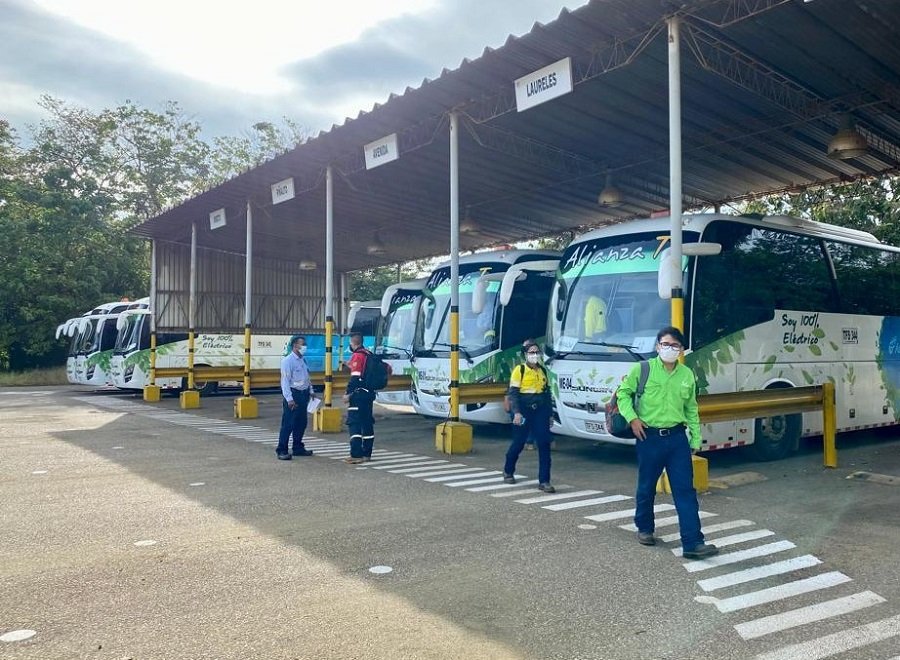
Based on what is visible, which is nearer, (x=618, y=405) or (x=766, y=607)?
(x=766, y=607)

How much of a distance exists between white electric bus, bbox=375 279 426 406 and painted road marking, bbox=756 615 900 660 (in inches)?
492

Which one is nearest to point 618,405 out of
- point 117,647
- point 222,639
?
point 222,639

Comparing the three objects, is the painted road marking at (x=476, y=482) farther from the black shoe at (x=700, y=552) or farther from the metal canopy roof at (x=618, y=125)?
the metal canopy roof at (x=618, y=125)

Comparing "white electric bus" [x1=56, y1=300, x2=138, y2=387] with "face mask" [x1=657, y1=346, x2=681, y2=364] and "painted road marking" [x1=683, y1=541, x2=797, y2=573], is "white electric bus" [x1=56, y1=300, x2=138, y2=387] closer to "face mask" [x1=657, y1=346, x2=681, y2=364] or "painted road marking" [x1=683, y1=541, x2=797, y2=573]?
"face mask" [x1=657, y1=346, x2=681, y2=364]

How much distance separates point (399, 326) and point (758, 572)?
40.1 feet

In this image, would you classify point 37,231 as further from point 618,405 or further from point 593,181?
point 618,405

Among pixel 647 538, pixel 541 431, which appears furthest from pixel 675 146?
pixel 647 538

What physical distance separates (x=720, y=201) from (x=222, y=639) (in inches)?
639

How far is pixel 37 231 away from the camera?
3344cm

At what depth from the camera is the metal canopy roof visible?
936 cm

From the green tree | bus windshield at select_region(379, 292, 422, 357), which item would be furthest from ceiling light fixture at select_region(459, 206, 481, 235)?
the green tree

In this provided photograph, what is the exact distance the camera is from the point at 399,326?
A: 17.0 meters

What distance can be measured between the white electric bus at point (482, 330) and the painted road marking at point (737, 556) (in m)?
6.91

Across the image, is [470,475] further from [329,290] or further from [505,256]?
[329,290]
